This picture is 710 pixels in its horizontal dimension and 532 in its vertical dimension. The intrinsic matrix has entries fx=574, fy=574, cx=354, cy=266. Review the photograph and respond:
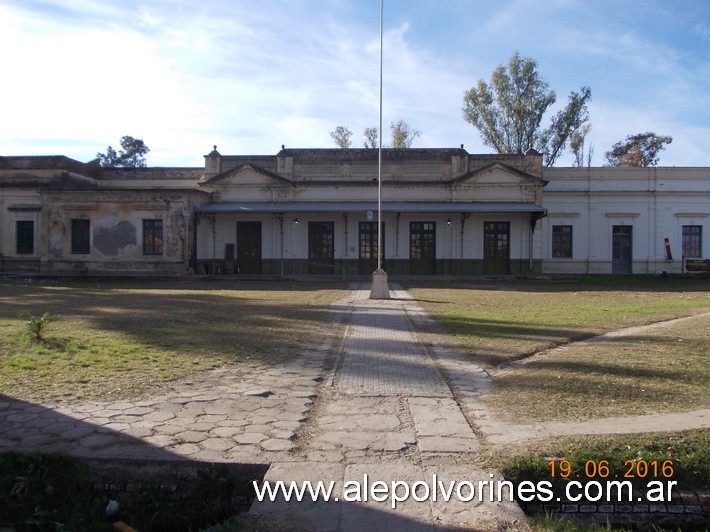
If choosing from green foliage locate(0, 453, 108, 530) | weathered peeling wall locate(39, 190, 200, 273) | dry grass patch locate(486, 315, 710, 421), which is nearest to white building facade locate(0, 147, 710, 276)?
weathered peeling wall locate(39, 190, 200, 273)

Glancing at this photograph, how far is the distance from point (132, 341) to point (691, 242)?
109 ft

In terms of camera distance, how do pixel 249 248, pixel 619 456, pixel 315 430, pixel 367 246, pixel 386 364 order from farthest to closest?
pixel 249 248 < pixel 367 246 < pixel 386 364 < pixel 315 430 < pixel 619 456

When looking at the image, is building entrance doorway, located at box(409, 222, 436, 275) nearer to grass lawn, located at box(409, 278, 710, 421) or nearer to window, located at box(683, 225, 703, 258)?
grass lawn, located at box(409, 278, 710, 421)

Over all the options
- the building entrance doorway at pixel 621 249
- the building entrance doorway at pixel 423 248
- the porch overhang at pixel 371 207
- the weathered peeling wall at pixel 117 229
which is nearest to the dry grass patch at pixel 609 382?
the porch overhang at pixel 371 207

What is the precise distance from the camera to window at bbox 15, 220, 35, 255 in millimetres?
30953

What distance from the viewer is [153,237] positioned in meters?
28.6

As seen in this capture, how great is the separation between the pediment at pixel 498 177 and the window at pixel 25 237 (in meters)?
22.8

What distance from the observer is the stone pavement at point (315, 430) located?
3486 millimetres

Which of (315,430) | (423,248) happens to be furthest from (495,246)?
(315,430)

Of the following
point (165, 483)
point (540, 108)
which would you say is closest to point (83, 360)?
point (165, 483)

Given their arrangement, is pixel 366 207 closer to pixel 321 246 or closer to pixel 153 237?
pixel 321 246

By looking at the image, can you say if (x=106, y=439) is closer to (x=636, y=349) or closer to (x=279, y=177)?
(x=636, y=349)

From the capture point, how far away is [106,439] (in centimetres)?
454

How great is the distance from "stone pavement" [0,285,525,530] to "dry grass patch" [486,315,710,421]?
0.51 meters
